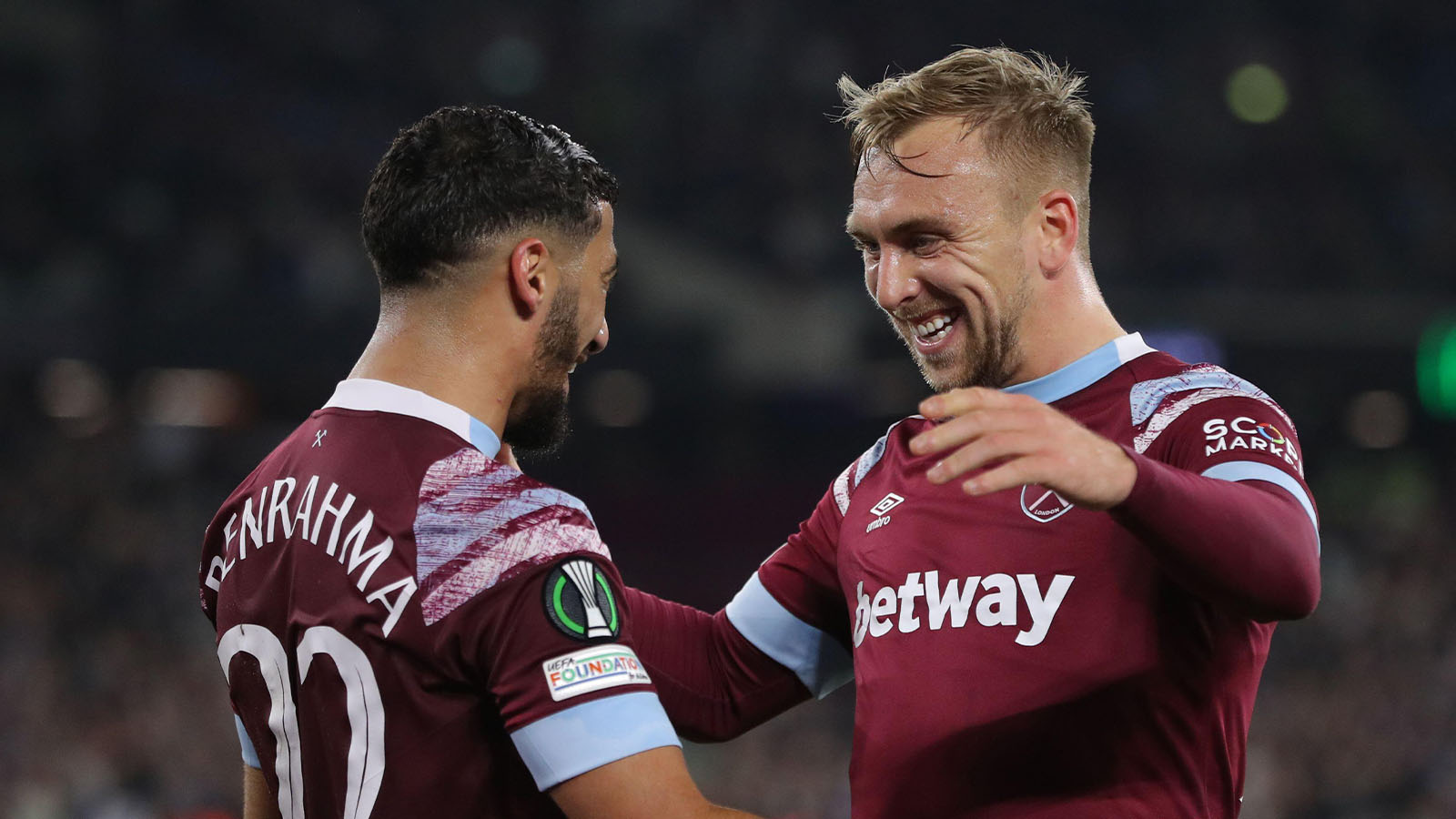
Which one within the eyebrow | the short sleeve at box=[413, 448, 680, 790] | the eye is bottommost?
the short sleeve at box=[413, 448, 680, 790]

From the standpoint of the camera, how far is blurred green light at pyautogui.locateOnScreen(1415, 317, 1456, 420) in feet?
44.1

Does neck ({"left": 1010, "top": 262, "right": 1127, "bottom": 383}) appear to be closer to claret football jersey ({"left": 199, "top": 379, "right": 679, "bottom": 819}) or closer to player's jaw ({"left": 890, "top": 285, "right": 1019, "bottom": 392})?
player's jaw ({"left": 890, "top": 285, "right": 1019, "bottom": 392})

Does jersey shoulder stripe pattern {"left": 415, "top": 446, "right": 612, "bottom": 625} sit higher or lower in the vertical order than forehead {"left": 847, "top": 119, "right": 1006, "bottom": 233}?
lower

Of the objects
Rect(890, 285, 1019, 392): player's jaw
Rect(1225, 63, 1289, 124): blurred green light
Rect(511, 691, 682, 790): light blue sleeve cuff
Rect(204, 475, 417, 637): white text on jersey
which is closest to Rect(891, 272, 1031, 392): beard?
Rect(890, 285, 1019, 392): player's jaw

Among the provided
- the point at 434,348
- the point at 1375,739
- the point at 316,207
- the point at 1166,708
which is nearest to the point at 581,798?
the point at 434,348

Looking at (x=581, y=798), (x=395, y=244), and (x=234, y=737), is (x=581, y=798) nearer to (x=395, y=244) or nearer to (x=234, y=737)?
(x=395, y=244)

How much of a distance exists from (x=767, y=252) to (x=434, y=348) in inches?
452

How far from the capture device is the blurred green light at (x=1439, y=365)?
1344 centimetres

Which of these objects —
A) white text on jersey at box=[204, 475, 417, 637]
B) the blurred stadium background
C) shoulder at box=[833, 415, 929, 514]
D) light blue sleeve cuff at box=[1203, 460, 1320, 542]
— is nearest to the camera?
light blue sleeve cuff at box=[1203, 460, 1320, 542]

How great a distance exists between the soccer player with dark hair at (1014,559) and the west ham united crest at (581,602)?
0.57 m

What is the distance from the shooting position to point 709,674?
316cm

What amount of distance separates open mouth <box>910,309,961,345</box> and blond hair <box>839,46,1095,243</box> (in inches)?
10.5

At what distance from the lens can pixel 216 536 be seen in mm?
2717

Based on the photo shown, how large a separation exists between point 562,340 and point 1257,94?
14321mm
